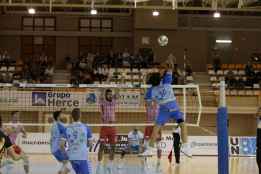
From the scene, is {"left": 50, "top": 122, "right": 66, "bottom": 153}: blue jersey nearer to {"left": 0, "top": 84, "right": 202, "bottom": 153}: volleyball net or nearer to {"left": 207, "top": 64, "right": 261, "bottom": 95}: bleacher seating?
{"left": 0, "top": 84, "right": 202, "bottom": 153}: volleyball net

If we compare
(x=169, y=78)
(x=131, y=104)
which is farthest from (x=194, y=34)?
(x=169, y=78)

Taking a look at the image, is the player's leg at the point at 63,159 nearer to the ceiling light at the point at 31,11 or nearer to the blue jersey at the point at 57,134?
the blue jersey at the point at 57,134

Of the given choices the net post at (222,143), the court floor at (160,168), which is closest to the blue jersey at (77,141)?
the net post at (222,143)

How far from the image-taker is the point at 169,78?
1234 cm

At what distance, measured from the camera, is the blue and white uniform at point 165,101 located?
12.1 m

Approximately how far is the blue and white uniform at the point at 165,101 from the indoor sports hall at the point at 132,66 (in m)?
5.07

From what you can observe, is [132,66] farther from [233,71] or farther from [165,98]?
[165,98]

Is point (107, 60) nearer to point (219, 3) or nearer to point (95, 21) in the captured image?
point (95, 21)

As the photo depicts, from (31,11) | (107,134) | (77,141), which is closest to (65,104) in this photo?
(107,134)

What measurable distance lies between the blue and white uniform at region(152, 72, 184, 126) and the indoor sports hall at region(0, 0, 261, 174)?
5066 millimetres

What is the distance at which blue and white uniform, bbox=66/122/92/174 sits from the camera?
35.3ft

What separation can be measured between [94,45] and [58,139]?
2388 centimetres

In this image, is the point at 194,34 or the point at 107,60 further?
the point at 194,34

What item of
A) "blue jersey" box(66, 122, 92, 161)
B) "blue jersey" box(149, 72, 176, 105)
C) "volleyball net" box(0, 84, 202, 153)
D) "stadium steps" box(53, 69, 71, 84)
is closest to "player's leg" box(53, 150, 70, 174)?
"blue jersey" box(66, 122, 92, 161)
